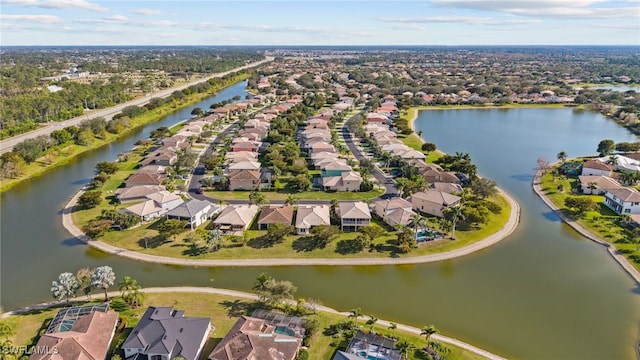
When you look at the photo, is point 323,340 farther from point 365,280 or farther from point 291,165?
point 291,165

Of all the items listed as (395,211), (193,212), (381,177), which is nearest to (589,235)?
(395,211)

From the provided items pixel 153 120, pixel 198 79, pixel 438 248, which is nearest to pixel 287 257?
pixel 438 248

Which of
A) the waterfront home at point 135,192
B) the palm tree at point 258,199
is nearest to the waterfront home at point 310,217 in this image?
the palm tree at point 258,199

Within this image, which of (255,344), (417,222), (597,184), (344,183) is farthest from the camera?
(344,183)

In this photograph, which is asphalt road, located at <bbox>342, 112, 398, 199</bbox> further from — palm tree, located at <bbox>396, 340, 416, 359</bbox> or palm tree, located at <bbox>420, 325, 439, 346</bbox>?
palm tree, located at <bbox>396, 340, 416, 359</bbox>

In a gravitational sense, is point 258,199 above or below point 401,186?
below

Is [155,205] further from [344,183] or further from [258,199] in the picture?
[344,183]

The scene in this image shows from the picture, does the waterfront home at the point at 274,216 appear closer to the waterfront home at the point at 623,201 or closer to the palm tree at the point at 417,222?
the palm tree at the point at 417,222

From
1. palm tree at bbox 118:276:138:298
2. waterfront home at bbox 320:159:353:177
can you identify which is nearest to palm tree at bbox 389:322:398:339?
palm tree at bbox 118:276:138:298
